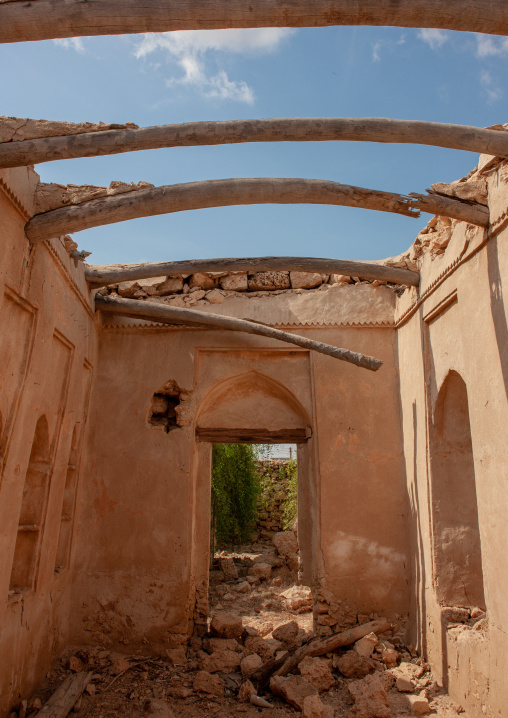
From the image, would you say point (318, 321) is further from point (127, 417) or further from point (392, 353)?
point (127, 417)

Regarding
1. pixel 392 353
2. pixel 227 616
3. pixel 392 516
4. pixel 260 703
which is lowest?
pixel 260 703

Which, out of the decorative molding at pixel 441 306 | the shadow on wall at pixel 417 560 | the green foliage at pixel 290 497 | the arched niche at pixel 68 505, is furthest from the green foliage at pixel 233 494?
the decorative molding at pixel 441 306

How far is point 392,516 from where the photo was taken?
6746 mm

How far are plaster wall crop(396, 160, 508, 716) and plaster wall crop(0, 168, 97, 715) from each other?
13.4ft

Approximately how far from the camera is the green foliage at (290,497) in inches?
511

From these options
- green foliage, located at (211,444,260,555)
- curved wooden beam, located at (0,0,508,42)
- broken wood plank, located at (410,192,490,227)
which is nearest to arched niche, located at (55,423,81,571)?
curved wooden beam, located at (0,0,508,42)

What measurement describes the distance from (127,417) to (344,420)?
2.94 m

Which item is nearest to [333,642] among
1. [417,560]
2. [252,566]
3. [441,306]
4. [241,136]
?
[417,560]

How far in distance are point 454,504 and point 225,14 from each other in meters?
5.17

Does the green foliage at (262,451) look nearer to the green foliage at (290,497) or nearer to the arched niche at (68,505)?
the green foliage at (290,497)

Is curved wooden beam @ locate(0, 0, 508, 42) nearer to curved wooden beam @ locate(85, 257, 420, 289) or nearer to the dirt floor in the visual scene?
curved wooden beam @ locate(85, 257, 420, 289)

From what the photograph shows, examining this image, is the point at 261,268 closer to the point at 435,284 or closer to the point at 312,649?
the point at 435,284

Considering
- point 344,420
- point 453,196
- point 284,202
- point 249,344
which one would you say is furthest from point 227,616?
point 453,196

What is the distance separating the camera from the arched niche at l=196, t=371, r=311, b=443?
7426 mm
